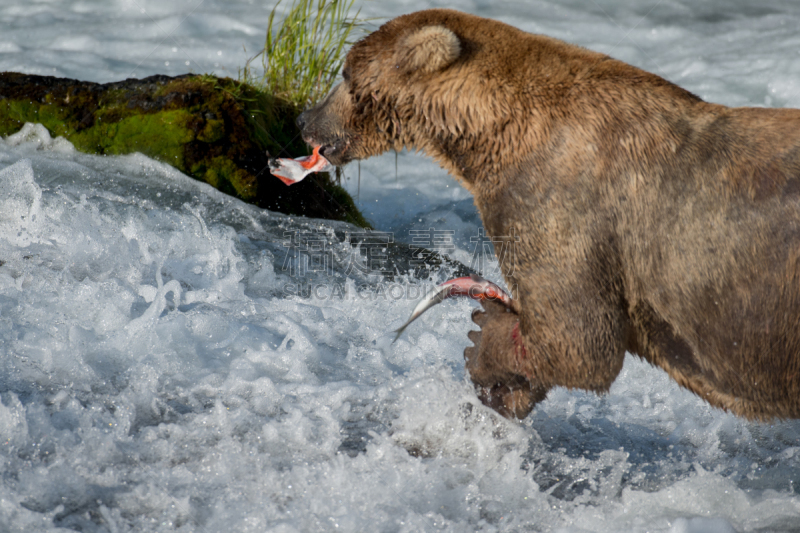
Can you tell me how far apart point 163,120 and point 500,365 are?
441 cm

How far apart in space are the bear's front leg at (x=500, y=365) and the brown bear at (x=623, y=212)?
0.07 feet

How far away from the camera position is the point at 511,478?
10.6ft

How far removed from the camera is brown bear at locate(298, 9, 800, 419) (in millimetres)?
2611

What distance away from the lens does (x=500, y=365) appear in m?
3.06

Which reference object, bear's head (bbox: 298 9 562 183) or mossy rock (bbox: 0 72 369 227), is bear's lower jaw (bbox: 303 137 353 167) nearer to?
bear's head (bbox: 298 9 562 183)

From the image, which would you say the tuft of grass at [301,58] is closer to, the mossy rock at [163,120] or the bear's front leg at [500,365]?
the mossy rock at [163,120]

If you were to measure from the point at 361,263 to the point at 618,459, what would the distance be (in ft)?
9.80

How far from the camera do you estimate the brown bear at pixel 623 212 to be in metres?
2.61

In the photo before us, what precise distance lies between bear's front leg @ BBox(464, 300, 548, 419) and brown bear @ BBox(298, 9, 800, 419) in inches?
0.8

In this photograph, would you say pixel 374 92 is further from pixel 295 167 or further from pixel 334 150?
pixel 295 167

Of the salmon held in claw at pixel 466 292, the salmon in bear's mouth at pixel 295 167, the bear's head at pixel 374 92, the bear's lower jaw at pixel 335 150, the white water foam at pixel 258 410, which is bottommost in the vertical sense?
the white water foam at pixel 258 410

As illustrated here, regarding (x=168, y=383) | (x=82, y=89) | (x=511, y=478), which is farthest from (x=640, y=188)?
(x=82, y=89)

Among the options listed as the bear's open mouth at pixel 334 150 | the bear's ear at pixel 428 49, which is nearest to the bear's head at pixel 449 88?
the bear's ear at pixel 428 49

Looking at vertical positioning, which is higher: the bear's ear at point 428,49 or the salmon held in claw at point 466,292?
the bear's ear at point 428,49
